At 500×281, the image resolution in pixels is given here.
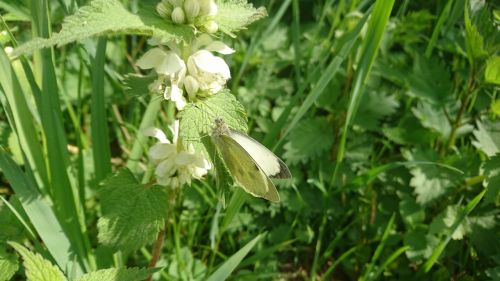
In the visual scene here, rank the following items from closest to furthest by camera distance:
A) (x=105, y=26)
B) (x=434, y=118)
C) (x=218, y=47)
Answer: (x=105, y=26)
(x=218, y=47)
(x=434, y=118)

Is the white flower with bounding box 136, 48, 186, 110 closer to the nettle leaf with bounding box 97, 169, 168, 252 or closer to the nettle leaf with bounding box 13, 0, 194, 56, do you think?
the nettle leaf with bounding box 13, 0, 194, 56

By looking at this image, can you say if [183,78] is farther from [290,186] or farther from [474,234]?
[474,234]

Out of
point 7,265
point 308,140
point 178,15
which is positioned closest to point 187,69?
point 178,15

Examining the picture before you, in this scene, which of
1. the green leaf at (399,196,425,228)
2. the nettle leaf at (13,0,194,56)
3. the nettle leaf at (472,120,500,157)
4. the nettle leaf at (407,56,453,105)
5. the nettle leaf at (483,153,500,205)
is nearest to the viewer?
the nettle leaf at (13,0,194,56)

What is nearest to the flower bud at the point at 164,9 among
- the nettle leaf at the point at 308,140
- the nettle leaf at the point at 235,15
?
the nettle leaf at the point at 235,15

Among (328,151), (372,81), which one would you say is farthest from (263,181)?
(372,81)

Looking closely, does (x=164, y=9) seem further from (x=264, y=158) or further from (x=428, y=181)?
(x=428, y=181)

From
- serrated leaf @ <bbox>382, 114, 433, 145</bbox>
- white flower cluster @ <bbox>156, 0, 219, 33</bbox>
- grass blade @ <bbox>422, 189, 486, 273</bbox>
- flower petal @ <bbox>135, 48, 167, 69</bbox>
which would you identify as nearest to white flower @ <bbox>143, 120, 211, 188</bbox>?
flower petal @ <bbox>135, 48, 167, 69</bbox>
